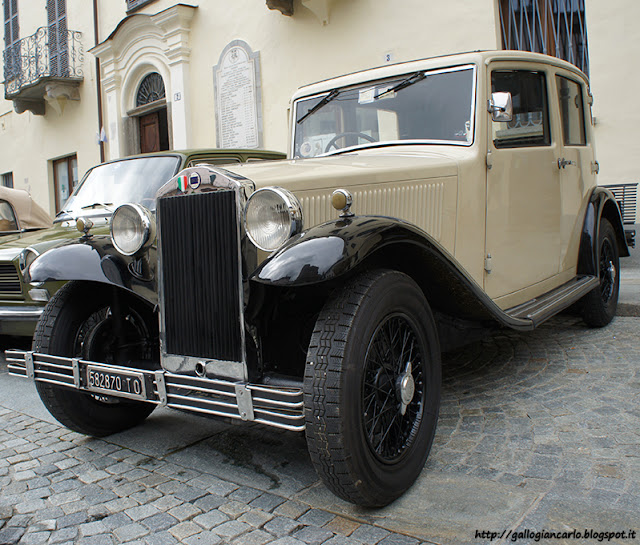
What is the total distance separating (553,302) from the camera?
364cm

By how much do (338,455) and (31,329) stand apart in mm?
3612

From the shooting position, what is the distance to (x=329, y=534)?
6.66 feet

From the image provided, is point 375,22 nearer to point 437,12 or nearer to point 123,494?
point 437,12

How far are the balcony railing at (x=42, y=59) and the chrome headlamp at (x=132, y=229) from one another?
523 inches

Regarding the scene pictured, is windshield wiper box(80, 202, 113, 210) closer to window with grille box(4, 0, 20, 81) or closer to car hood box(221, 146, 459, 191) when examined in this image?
car hood box(221, 146, 459, 191)

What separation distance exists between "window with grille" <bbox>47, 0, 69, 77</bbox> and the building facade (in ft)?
0.15

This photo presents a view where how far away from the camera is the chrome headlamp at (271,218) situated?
2.19 metres

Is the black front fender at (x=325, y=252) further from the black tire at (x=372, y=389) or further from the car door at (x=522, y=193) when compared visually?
the car door at (x=522, y=193)

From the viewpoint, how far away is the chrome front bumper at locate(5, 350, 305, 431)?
199 cm

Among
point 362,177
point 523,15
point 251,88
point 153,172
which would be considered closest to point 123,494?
point 362,177

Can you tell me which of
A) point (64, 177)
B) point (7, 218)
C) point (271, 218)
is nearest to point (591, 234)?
point (271, 218)

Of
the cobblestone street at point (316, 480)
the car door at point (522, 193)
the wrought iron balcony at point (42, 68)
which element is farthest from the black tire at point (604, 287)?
the wrought iron balcony at point (42, 68)

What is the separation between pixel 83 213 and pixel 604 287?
4.40m

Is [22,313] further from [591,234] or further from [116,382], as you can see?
[591,234]
